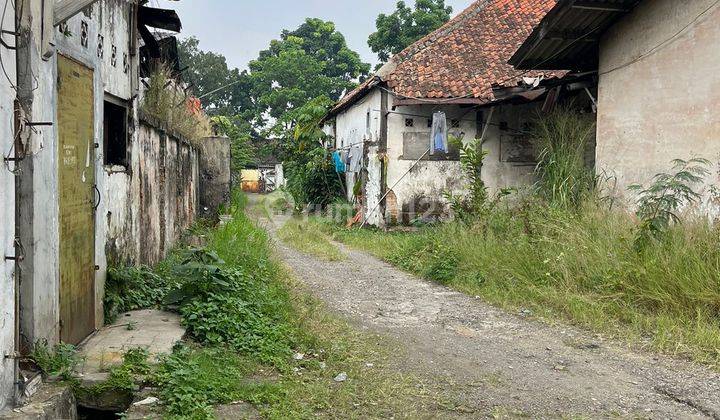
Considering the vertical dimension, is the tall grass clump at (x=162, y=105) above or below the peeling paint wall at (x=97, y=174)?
above

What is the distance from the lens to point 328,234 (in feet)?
48.9

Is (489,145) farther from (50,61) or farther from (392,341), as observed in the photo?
(50,61)

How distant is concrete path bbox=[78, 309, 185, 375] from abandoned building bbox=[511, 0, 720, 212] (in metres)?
5.89

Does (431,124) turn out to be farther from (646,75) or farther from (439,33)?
(646,75)

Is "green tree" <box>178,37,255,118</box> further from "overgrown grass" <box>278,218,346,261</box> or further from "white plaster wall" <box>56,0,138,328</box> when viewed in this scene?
"white plaster wall" <box>56,0,138,328</box>

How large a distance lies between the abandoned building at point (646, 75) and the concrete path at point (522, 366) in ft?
9.18

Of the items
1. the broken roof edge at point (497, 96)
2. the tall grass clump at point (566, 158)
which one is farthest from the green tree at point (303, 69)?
the tall grass clump at point (566, 158)

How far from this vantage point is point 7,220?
3.22 meters

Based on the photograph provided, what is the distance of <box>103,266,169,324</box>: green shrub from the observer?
209 inches

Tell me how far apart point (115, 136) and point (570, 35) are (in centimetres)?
A: 641

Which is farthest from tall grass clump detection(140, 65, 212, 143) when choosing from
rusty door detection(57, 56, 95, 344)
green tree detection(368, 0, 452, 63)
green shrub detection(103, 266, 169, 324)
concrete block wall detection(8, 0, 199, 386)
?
green tree detection(368, 0, 452, 63)

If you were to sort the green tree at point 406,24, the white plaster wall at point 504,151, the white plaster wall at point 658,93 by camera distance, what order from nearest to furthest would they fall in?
the white plaster wall at point 658,93
the white plaster wall at point 504,151
the green tree at point 406,24

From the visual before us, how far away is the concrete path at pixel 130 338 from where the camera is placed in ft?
13.5

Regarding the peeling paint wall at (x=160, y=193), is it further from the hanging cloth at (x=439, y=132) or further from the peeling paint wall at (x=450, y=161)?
the hanging cloth at (x=439, y=132)
